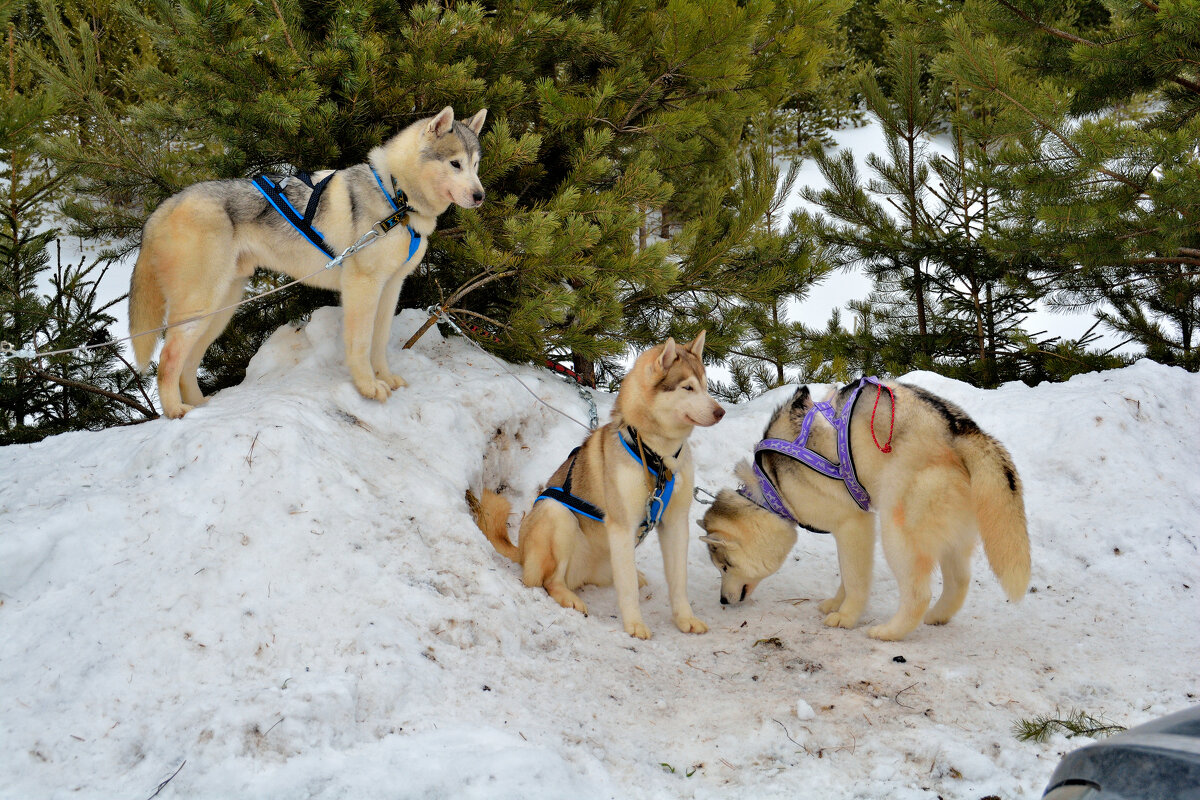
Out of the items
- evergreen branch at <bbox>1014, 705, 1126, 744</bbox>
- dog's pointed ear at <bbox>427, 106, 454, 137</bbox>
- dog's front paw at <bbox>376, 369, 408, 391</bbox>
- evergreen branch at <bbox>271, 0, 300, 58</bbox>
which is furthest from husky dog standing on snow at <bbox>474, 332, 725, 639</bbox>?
evergreen branch at <bbox>271, 0, 300, 58</bbox>

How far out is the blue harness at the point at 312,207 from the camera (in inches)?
205

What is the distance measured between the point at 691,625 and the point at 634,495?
34.9 inches

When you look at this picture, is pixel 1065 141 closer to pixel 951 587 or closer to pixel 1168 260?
pixel 1168 260

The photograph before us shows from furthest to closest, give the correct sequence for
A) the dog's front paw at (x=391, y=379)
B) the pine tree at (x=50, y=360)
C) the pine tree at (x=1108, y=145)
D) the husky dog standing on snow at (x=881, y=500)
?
the pine tree at (x=50, y=360) → the pine tree at (x=1108, y=145) → the dog's front paw at (x=391, y=379) → the husky dog standing on snow at (x=881, y=500)

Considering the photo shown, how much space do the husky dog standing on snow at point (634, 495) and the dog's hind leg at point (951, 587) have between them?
57.2 inches

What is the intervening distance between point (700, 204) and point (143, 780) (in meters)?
6.74

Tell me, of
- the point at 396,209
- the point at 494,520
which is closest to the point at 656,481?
the point at 494,520

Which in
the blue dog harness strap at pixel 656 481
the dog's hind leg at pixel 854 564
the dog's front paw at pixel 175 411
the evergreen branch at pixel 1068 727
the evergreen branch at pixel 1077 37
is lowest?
the evergreen branch at pixel 1068 727

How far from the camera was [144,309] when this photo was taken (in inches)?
203

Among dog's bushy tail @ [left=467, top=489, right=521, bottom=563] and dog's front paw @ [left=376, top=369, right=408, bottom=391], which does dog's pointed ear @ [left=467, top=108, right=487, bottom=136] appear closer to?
dog's front paw @ [left=376, top=369, right=408, bottom=391]

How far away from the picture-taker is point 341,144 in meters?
6.29

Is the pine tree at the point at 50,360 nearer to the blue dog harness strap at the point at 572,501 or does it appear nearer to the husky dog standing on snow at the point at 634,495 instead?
the blue dog harness strap at the point at 572,501

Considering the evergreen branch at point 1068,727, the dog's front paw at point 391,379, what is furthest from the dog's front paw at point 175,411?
the evergreen branch at point 1068,727

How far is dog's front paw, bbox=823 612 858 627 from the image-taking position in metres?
4.67
